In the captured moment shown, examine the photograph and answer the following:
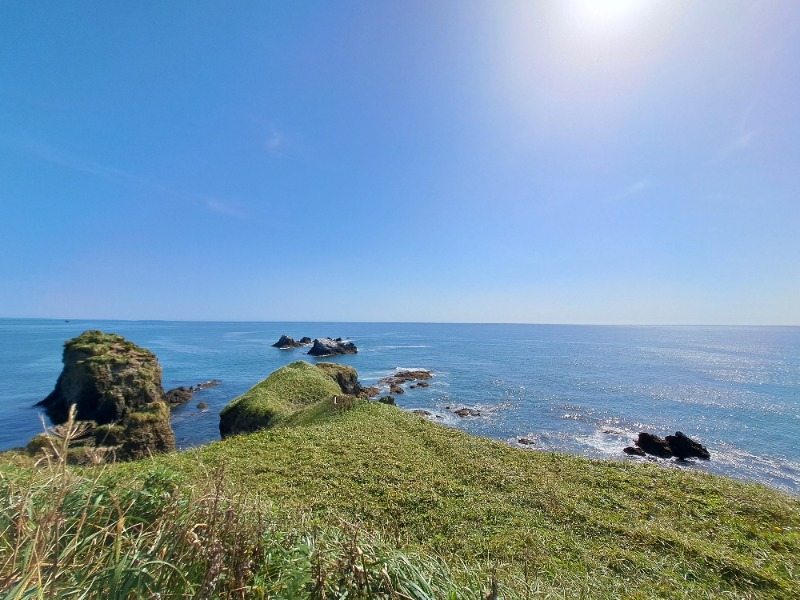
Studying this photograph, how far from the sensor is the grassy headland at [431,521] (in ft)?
10.6

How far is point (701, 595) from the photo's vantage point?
6.80 metres

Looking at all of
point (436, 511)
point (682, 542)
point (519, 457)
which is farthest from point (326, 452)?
point (682, 542)

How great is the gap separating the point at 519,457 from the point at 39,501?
1530 cm

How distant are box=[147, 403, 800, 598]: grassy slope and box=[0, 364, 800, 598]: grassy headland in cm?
6

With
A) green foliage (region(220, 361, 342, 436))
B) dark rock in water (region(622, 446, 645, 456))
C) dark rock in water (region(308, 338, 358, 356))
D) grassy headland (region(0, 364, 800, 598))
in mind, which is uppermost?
grassy headland (region(0, 364, 800, 598))

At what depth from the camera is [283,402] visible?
25.8m

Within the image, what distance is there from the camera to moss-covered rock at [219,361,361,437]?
73.5 feet

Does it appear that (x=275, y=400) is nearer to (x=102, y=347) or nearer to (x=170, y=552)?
(x=170, y=552)

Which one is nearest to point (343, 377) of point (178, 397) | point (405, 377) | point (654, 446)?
point (405, 377)

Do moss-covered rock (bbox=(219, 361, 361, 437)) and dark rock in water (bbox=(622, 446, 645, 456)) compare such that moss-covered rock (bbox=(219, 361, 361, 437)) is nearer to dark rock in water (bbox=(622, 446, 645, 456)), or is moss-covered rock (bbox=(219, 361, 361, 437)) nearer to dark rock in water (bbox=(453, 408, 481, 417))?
dark rock in water (bbox=(453, 408, 481, 417))

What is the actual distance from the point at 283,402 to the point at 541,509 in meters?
20.3

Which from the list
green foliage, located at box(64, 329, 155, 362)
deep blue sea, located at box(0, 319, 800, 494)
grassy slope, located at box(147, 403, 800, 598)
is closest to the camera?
grassy slope, located at box(147, 403, 800, 598)

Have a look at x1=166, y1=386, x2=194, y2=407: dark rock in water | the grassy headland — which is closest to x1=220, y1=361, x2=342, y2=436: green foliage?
the grassy headland

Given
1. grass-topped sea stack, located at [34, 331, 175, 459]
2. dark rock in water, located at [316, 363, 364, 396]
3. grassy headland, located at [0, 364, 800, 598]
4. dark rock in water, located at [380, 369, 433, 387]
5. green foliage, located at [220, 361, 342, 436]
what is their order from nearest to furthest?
1. grassy headland, located at [0, 364, 800, 598]
2. green foliage, located at [220, 361, 342, 436]
3. grass-topped sea stack, located at [34, 331, 175, 459]
4. dark rock in water, located at [316, 363, 364, 396]
5. dark rock in water, located at [380, 369, 433, 387]
